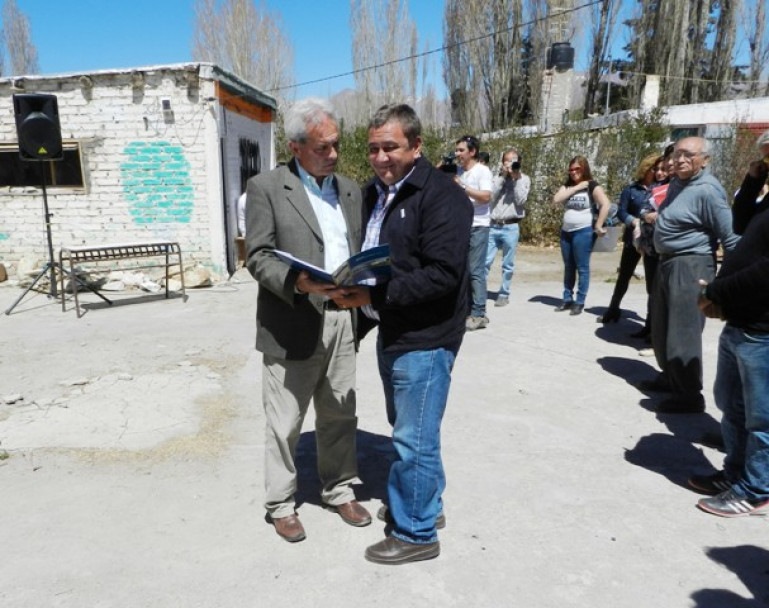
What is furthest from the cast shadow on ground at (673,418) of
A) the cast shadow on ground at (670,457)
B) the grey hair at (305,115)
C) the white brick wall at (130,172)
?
the white brick wall at (130,172)

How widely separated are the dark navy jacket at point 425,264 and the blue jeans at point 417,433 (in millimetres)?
78

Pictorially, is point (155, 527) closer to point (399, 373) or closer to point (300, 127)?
point (399, 373)

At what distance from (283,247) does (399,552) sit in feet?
4.64

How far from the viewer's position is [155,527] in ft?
9.61

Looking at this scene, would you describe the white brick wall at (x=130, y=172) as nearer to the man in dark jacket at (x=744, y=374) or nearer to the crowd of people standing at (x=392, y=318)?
the crowd of people standing at (x=392, y=318)

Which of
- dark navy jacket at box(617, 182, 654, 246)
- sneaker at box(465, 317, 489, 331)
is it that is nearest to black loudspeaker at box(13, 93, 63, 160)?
sneaker at box(465, 317, 489, 331)

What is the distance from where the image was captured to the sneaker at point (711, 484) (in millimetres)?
3193

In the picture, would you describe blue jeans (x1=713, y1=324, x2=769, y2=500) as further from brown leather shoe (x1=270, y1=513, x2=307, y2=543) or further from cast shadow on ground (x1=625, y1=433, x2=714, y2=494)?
brown leather shoe (x1=270, y1=513, x2=307, y2=543)

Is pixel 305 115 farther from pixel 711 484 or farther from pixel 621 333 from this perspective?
pixel 621 333

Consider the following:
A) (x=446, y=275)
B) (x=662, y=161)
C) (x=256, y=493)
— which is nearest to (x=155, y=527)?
(x=256, y=493)

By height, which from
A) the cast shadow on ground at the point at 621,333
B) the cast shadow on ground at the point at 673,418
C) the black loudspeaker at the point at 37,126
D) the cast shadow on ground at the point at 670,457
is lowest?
the cast shadow on ground at the point at 670,457

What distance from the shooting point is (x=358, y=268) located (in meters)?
2.28

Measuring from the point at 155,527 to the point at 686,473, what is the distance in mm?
2875

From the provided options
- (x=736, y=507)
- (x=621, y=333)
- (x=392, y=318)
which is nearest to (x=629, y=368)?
(x=621, y=333)
